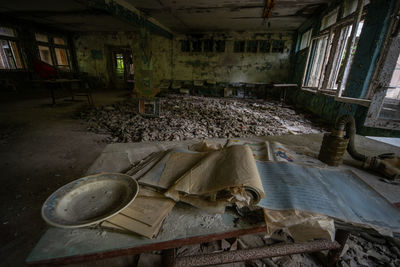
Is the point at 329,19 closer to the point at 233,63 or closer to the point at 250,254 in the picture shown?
the point at 233,63

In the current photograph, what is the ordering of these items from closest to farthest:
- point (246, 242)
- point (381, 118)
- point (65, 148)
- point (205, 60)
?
point (246, 242), point (381, 118), point (65, 148), point (205, 60)

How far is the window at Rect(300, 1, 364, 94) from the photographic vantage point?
130 inches

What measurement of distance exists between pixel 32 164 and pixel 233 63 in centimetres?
858

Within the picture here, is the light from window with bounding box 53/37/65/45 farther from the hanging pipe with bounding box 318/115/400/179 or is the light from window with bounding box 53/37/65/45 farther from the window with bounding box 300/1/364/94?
the hanging pipe with bounding box 318/115/400/179

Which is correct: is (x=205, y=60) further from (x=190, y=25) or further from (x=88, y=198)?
(x=88, y=198)

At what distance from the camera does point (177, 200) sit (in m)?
0.75

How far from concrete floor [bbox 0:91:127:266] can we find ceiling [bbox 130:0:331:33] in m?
4.07

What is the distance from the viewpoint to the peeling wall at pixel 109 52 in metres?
9.37

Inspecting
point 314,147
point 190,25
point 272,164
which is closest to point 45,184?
point 272,164

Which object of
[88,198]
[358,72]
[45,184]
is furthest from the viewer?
[358,72]

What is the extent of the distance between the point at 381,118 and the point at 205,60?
25.3 ft

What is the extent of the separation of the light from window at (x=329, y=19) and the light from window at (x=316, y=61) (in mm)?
348

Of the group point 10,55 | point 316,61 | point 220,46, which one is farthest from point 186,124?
point 10,55

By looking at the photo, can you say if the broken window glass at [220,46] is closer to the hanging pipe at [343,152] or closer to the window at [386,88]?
the window at [386,88]
